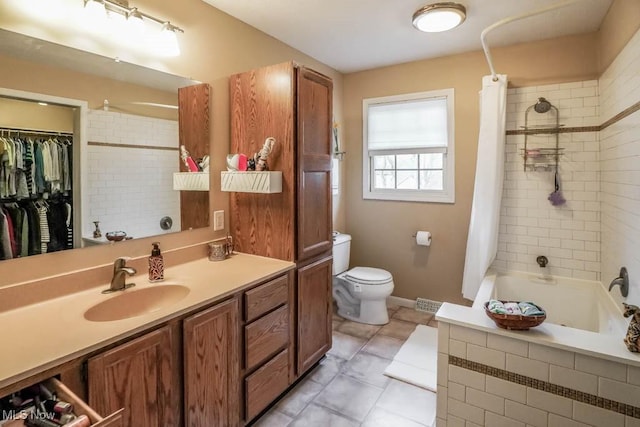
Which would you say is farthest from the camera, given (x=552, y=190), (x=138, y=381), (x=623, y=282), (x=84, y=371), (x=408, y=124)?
(x=408, y=124)

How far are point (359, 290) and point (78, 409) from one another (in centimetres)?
240

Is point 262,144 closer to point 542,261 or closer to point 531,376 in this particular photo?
point 531,376

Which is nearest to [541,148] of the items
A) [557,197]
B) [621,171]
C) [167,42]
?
[557,197]

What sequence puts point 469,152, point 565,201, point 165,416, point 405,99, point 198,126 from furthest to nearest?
point 405,99
point 469,152
point 565,201
point 198,126
point 165,416

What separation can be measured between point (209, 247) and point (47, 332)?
102cm

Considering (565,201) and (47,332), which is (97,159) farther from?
(565,201)

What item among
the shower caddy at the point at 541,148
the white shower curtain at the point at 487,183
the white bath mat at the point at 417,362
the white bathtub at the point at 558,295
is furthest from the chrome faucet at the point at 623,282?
the white bath mat at the point at 417,362

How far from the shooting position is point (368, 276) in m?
3.15

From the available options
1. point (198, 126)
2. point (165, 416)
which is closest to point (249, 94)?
point (198, 126)

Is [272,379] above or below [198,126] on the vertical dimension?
below

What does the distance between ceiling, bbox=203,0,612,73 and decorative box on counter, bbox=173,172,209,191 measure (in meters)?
1.08

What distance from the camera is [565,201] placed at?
8.86ft

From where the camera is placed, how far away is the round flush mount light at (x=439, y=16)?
218 centimetres

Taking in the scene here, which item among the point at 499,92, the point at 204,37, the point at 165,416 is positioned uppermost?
the point at 204,37
